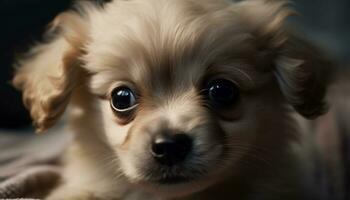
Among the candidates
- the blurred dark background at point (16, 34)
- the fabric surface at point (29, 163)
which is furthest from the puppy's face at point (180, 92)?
the blurred dark background at point (16, 34)

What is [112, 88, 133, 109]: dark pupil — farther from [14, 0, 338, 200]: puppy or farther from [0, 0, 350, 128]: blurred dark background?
[0, 0, 350, 128]: blurred dark background

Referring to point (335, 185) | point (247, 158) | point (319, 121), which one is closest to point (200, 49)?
point (247, 158)

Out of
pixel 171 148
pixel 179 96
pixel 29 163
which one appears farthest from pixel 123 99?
pixel 29 163

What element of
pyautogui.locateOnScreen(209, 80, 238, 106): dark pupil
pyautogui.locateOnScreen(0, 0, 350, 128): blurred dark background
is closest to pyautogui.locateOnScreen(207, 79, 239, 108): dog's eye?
pyautogui.locateOnScreen(209, 80, 238, 106): dark pupil

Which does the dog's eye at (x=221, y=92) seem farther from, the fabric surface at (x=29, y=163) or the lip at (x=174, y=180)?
the fabric surface at (x=29, y=163)

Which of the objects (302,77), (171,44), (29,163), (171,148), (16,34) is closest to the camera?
(171,148)

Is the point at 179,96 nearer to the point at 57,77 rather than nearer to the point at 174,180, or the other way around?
the point at 174,180

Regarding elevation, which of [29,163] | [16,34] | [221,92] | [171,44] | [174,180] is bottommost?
[174,180]

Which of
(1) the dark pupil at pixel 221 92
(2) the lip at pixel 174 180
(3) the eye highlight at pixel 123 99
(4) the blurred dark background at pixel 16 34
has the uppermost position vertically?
(4) the blurred dark background at pixel 16 34
